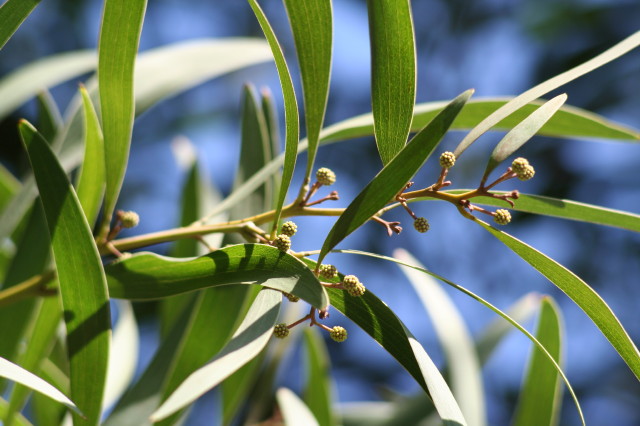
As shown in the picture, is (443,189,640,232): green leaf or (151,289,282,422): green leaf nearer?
(151,289,282,422): green leaf

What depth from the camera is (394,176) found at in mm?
344

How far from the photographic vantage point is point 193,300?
0.70m

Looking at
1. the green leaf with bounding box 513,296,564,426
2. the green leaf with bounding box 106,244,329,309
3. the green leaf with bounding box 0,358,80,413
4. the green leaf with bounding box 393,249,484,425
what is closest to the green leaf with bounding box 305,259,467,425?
the green leaf with bounding box 106,244,329,309

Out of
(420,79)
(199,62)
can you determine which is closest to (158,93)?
(199,62)

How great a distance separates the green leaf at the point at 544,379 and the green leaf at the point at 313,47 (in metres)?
0.35

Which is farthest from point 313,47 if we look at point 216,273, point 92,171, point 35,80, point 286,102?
point 35,80

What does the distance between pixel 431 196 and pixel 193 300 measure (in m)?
0.38

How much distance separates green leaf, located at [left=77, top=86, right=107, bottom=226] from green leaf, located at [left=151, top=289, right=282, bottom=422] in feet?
0.87

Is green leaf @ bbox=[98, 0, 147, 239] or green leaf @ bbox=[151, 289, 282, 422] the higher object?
green leaf @ bbox=[98, 0, 147, 239]

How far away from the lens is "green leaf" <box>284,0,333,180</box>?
1.23 ft

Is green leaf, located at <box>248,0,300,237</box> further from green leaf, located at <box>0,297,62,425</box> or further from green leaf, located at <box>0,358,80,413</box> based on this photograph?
green leaf, located at <box>0,297,62,425</box>

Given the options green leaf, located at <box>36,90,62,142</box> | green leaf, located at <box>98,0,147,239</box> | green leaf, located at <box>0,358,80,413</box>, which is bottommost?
green leaf, located at <box>0,358,80,413</box>

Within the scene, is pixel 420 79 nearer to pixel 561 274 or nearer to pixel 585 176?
pixel 585 176

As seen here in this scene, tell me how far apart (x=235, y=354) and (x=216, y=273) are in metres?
0.08
